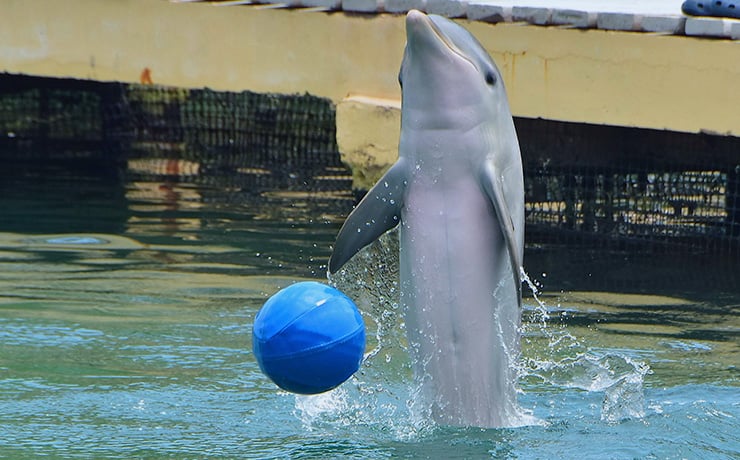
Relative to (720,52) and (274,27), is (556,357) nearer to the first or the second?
(720,52)

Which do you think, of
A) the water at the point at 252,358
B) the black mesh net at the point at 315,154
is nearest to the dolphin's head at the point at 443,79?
the water at the point at 252,358

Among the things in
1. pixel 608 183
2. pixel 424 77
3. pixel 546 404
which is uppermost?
pixel 424 77

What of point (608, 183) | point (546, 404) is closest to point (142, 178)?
point (608, 183)

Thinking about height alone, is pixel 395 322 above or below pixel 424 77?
below

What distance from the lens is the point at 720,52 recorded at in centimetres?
804

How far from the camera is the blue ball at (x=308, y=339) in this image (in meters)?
4.43

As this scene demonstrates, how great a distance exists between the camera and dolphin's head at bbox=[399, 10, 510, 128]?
4.70 metres

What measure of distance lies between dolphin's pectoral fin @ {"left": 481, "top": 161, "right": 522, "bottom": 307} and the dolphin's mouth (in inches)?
16.9

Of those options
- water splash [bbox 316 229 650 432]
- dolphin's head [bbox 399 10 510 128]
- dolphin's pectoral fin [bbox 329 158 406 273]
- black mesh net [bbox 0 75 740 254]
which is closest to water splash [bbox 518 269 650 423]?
water splash [bbox 316 229 650 432]

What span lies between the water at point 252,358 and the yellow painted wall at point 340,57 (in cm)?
108

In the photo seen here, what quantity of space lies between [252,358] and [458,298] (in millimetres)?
1714

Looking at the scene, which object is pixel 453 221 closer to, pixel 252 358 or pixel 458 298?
pixel 458 298

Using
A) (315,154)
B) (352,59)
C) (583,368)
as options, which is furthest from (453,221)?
(315,154)

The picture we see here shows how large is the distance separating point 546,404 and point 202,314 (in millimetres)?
2246
